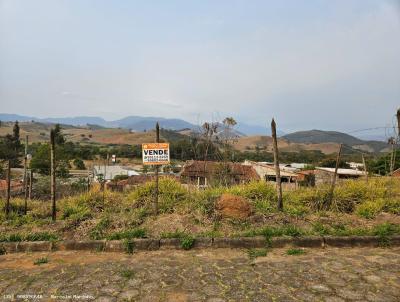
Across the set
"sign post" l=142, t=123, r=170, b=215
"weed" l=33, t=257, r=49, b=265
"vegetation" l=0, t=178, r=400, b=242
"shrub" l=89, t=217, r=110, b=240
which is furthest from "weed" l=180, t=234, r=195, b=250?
"weed" l=33, t=257, r=49, b=265

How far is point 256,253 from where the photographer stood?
5.29 m

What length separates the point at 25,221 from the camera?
7379 millimetres

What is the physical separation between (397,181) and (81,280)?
8.99 meters

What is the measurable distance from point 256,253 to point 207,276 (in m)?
1.21

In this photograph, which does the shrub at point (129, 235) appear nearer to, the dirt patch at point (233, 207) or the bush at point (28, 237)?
the bush at point (28, 237)

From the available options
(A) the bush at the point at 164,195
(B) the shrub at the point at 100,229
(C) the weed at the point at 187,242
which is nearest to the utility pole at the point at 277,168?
(A) the bush at the point at 164,195

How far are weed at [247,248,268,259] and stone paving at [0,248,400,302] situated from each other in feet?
0.27

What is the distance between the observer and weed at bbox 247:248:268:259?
5209 mm

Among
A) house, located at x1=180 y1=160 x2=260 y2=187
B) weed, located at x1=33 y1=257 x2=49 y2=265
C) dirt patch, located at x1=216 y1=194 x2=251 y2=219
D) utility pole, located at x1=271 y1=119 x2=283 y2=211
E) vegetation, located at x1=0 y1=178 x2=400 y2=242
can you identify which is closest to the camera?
weed, located at x1=33 y1=257 x2=49 y2=265

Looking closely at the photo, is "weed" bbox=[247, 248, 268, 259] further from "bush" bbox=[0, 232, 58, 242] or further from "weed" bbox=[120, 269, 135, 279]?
"bush" bbox=[0, 232, 58, 242]

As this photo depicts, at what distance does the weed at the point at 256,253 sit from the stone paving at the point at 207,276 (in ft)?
0.27

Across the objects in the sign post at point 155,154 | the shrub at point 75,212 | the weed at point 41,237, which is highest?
the sign post at point 155,154

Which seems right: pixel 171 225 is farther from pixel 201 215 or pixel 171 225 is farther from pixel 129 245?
pixel 129 245

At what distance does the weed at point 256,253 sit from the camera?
5.21 meters
